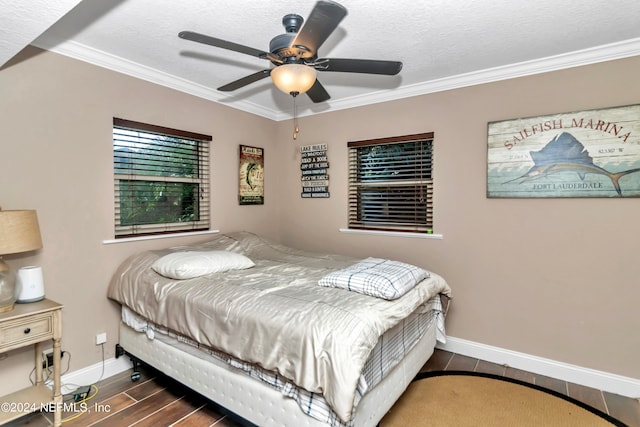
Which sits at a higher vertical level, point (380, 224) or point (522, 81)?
point (522, 81)

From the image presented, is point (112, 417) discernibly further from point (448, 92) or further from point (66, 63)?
point (448, 92)

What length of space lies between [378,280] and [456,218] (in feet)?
4.68

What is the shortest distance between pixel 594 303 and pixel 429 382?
1389 millimetres

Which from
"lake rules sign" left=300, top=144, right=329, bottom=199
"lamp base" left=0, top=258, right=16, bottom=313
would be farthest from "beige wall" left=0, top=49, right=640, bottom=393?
"lake rules sign" left=300, top=144, right=329, bottom=199

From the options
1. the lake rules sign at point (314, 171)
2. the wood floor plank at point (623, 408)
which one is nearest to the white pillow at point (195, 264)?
the lake rules sign at point (314, 171)

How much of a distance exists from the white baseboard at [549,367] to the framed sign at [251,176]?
2512mm

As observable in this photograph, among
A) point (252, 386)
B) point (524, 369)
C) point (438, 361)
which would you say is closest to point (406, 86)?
point (438, 361)

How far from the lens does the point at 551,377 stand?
2.64m

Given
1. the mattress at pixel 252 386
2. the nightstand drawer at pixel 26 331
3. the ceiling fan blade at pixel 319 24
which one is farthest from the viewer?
the nightstand drawer at pixel 26 331

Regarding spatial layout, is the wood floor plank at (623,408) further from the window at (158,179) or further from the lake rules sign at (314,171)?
the window at (158,179)

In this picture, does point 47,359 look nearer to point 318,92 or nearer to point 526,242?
point 318,92

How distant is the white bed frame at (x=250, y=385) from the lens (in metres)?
1.68

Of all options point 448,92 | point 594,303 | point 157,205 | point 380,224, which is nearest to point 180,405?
point 157,205

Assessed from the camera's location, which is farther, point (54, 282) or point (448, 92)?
point (448, 92)
